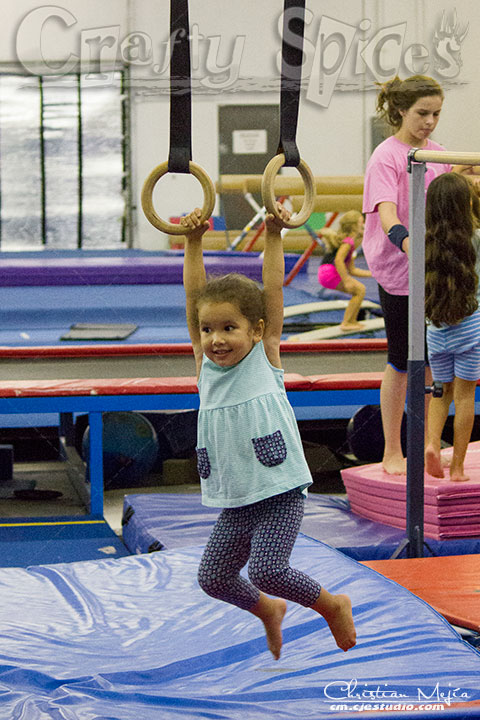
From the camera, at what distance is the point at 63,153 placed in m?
12.0

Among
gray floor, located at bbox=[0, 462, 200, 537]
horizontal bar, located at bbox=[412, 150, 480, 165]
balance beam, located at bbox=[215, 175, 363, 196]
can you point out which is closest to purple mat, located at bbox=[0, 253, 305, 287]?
balance beam, located at bbox=[215, 175, 363, 196]

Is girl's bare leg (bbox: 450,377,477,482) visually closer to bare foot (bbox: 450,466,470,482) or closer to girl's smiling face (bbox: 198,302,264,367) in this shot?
bare foot (bbox: 450,466,470,482)

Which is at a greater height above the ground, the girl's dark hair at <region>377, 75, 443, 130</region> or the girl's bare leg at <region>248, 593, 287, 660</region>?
the girl's dark hair at <region>377, 75, 443, 130</region>

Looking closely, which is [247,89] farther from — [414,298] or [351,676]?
[351,676]

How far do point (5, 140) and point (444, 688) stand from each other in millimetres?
11219

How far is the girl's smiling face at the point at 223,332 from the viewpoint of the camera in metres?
1.53

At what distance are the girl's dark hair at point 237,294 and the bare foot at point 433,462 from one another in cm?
171

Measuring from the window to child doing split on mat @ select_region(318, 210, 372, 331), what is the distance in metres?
5.68

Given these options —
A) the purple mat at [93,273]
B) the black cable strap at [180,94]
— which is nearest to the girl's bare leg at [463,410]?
the black cable strap at [180,94]

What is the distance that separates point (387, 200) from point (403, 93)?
327mm

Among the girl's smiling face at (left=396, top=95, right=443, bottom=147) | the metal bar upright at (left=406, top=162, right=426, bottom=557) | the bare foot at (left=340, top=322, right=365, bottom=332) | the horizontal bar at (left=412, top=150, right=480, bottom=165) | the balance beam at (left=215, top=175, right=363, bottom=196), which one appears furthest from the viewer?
the balance beam at (left=215, top=175, right=363, bottom=196)

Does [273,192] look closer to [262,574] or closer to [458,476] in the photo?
[262,574]

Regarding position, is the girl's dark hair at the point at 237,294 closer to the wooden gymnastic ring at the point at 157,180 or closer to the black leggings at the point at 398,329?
the wooden gymnastic ring at the point at 157,180

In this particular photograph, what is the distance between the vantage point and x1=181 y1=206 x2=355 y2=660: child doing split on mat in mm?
1554
